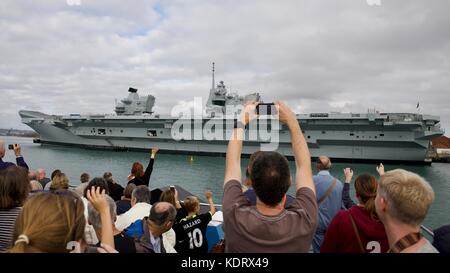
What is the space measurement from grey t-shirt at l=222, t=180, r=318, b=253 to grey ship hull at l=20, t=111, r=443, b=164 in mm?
29562

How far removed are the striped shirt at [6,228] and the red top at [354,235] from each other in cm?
207

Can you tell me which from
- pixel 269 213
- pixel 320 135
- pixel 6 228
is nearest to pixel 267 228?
pixel 269 213

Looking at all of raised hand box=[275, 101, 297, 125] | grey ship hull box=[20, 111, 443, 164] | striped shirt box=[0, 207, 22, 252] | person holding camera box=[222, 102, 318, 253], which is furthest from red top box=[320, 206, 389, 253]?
grey ship hull box=[20, 111, 443, 164]

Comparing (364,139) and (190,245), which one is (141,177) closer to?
(190,245)

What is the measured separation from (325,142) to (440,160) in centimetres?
2113

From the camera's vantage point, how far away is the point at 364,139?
30.2 m

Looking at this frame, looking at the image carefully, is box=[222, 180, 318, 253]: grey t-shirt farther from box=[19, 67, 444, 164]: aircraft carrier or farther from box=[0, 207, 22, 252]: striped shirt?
box=[19, 67, 444, 164]: aircraft carrier

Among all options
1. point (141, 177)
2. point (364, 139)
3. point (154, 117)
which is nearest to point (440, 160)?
point (364, 139)

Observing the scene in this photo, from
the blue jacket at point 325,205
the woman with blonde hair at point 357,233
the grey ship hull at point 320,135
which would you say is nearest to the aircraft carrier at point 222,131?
the grey ship hull at point 320,135

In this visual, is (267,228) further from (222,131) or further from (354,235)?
(222,131)

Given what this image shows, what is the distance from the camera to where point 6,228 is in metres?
1.98

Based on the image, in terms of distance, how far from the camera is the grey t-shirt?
145 cm

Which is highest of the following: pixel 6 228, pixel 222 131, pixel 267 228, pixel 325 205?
pixel 222 131

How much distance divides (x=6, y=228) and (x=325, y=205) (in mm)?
2782
